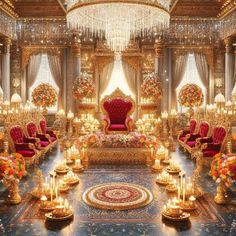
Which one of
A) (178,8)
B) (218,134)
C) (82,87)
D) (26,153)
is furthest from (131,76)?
(26,153)

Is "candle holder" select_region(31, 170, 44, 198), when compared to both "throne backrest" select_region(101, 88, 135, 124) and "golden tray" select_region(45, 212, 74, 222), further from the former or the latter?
"throne backrest" select_region(101, 88, 135, 124)

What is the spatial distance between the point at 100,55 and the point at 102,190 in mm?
8432

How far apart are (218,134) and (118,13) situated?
11.5ft

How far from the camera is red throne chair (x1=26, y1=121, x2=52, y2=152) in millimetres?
8827

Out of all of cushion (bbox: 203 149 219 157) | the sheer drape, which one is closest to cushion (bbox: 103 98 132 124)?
the sheer drape

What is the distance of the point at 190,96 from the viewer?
1290cm

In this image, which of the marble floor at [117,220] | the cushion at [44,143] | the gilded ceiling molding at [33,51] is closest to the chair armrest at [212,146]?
the marble floor at [117,220]

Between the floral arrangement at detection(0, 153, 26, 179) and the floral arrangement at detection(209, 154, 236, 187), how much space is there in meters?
2.97

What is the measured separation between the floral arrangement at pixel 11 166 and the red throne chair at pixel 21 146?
2002 millimetres

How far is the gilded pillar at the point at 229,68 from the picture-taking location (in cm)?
1276

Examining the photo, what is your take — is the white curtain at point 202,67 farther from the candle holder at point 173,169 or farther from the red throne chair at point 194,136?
the candle holder at point 173,169

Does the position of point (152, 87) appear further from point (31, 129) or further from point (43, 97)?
point (31, 129)

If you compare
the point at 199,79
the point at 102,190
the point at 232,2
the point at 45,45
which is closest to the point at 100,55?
the point at 45,45

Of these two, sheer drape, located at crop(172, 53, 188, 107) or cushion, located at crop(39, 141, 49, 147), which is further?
sheer drape, located at crop(172, 53, 188, 107)
